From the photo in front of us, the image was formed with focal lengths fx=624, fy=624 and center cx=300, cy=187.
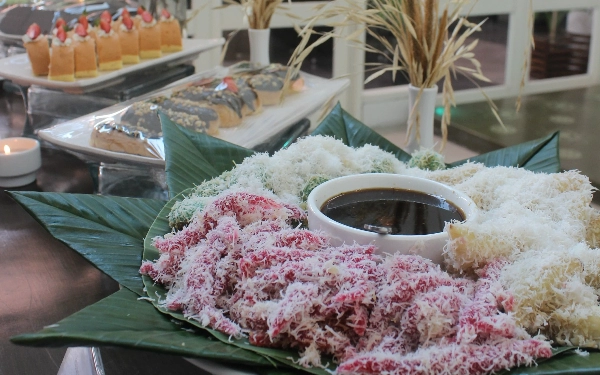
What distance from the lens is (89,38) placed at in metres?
2.31

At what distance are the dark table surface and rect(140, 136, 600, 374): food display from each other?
0.15 metres

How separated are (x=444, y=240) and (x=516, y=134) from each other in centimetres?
377

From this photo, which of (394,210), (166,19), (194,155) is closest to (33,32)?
(166,19)

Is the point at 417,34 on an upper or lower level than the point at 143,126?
upper

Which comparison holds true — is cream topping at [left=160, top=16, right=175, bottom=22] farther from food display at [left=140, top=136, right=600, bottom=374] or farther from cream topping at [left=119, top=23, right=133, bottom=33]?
food display at [left=140, top=136, right=600, bottom=374]

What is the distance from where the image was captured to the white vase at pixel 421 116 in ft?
4.96

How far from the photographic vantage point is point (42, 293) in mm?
1152

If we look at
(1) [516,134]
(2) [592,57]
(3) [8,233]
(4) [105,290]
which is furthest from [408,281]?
(2) [592,57]

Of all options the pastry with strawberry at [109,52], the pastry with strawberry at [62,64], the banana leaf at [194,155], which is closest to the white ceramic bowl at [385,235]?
the banana leaf at [194,155]

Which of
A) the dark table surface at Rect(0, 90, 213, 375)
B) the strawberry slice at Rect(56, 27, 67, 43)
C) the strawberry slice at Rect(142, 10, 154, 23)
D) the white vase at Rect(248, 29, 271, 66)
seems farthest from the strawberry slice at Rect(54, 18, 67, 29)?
the dark table surface at Rect(0, 90, 213, 375)

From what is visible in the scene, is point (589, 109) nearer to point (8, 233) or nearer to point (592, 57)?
point (592, 57)

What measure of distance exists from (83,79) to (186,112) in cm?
58

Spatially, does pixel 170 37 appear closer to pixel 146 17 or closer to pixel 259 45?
pixel 146 17

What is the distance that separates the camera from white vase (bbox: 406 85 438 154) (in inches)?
59.5
